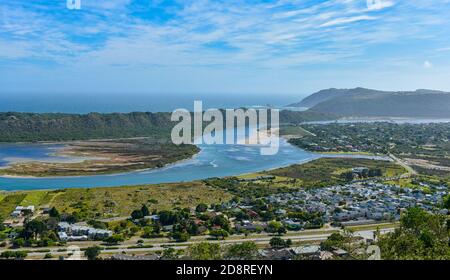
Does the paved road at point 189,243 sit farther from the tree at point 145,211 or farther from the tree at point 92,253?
the tree at point 145,211

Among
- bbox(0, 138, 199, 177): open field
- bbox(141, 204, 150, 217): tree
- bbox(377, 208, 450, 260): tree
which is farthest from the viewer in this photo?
bbox(0, 138, 199, 177): open field

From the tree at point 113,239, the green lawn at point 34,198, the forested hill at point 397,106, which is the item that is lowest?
the tree at point 113,239

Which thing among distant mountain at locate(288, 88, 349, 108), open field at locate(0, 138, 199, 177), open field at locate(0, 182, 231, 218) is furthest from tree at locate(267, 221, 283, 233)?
distant mountain at locate(288, 88, 349, 108)

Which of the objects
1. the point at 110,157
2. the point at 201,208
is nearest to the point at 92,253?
the point at 201,208

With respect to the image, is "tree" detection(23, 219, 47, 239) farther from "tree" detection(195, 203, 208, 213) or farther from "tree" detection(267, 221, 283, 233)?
"tree" detection(267, 221, 283, 233)

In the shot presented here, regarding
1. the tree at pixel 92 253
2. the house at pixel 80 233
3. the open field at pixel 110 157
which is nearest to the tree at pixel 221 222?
the house at pixel 80 233

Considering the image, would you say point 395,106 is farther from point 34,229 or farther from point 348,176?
point 34,229

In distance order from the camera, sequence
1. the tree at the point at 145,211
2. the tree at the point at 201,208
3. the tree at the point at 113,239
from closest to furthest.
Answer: the tree at the point at 113,239, the tree at the point at 145,211, the tree at the point at 201,208
